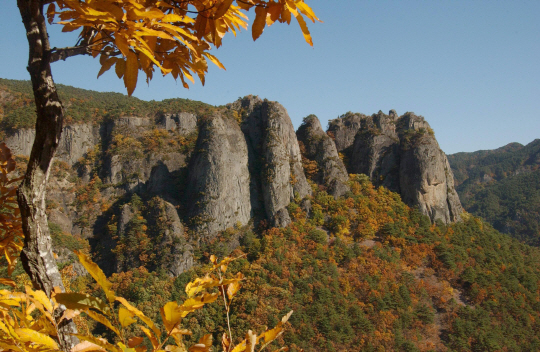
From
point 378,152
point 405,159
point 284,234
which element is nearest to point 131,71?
point 284,234

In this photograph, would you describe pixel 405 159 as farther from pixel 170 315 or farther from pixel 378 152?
pixel 170 315

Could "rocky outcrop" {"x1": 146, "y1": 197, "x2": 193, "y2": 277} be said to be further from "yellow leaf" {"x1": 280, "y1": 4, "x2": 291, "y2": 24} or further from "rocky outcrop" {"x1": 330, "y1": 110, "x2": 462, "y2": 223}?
"yellow leaf" {"x1": 280, "y1": 4, "x2": 291, "y2": 24}

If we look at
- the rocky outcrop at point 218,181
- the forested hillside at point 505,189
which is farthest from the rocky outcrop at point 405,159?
the forested hillside at point 505,189

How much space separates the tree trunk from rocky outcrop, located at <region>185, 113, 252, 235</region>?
66.3 ft

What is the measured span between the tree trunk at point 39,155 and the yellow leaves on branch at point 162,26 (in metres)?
0.08

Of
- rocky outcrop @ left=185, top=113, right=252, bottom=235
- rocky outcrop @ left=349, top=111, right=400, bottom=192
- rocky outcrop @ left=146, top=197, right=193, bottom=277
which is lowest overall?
rocky outcrop @ left=146, top=197, right=193, bottom=277

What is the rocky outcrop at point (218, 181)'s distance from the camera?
69.4ft

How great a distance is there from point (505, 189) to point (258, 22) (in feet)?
198

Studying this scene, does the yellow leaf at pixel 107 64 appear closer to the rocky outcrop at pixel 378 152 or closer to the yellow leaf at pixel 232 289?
the yellow leaf at pixel 232 289

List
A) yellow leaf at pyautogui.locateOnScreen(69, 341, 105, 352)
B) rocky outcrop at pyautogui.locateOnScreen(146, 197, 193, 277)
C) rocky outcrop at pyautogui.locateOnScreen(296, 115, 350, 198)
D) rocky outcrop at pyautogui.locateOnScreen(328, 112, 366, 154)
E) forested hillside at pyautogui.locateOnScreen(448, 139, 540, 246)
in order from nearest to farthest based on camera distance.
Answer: yellow leaf at pyautogui.locateOnScreen(69, 341, 105, 352) < rocky outcrop at pyautogui.locateOnScreen(146, 197, 193, 277) < rocky outcrop at pyautogui.locateOnScreen(296, 115, 350, 198) < rocky outcrop at pyautogui.locateOnScreen(328, 112, 366, 154) < forested hillside at pyautogui.locateOnScreen(448, 139, 540, 246)

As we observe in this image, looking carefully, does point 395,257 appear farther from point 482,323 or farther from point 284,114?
point 284,114

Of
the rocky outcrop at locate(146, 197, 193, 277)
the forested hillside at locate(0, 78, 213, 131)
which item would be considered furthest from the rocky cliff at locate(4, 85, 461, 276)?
the forested hillside at locate(0, 78, 213, 131)

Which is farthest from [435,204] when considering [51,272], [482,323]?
[51,272]

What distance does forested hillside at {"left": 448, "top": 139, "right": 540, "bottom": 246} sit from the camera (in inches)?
1608
